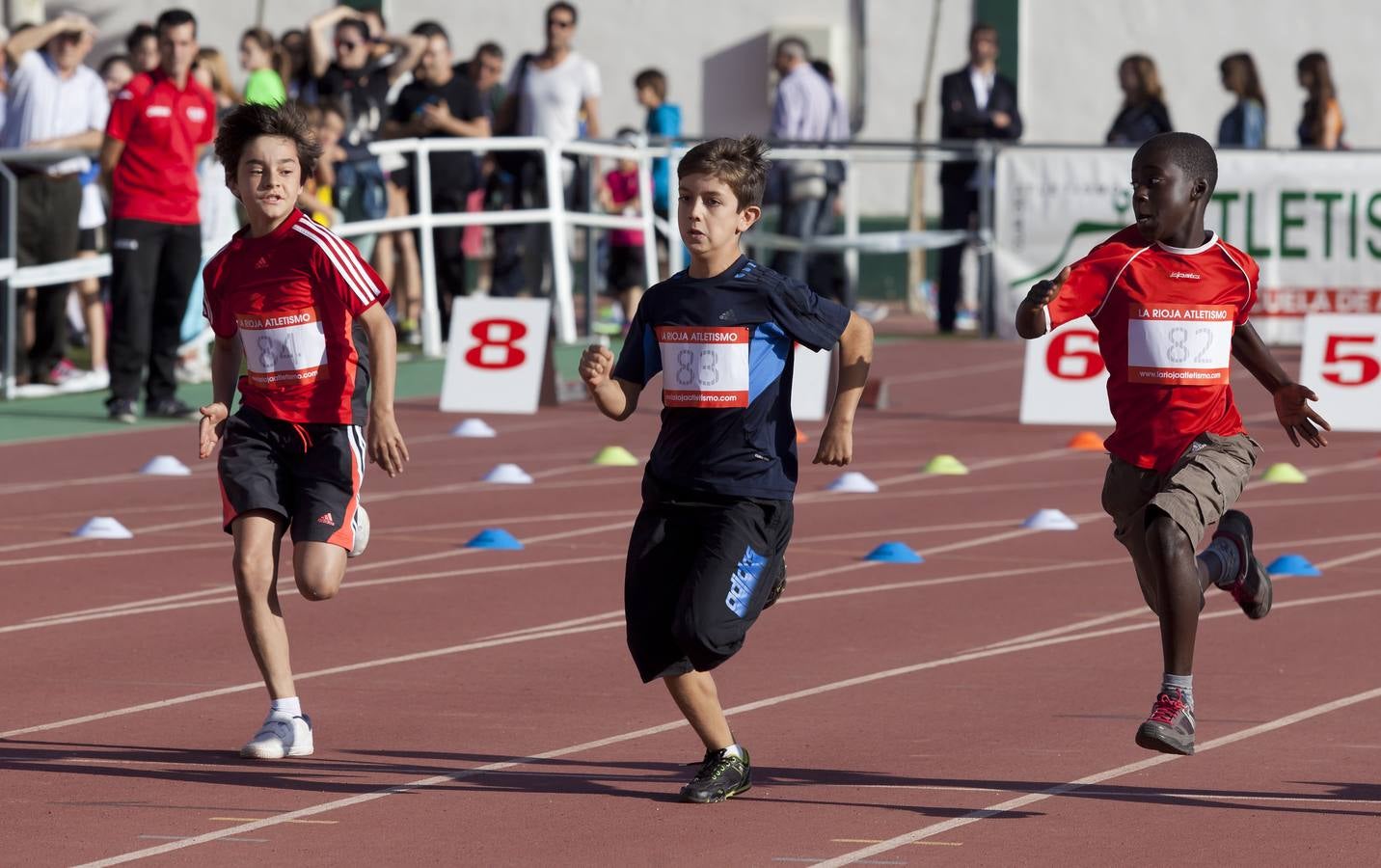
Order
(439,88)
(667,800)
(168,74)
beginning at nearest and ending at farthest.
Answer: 1. (667,800)
2. (168,74)
3. (439,88)

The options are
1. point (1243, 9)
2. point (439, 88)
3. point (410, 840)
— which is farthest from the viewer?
point (1243, 9)

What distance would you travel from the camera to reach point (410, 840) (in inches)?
219

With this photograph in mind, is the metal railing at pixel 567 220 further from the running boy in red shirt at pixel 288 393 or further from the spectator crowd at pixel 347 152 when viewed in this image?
the running boy in red shirt at pixel 288 393

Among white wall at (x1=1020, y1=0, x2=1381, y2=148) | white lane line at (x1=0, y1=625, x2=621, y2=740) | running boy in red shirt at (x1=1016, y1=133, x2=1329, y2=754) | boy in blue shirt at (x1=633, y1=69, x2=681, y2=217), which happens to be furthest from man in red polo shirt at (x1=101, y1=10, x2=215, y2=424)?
white wall at (x1=1020, y1=0, x2=1381, y2=148)

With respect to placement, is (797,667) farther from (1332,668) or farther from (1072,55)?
(1072,55)

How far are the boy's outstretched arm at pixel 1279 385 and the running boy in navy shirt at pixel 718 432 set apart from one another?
3.62 ft

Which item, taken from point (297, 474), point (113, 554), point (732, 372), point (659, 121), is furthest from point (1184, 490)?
point (659, 121)

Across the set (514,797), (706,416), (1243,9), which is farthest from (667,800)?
(1243,9)

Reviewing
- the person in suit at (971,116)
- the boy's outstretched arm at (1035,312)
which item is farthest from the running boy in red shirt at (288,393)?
the person in suit at (971,116)

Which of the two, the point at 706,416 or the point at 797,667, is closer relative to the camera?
the point at 706,416

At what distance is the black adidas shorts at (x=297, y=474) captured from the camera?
6.53m

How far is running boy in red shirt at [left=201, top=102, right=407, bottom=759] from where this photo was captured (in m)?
6.50

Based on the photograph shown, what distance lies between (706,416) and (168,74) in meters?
8.75

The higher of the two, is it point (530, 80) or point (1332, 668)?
point (530, 80)
